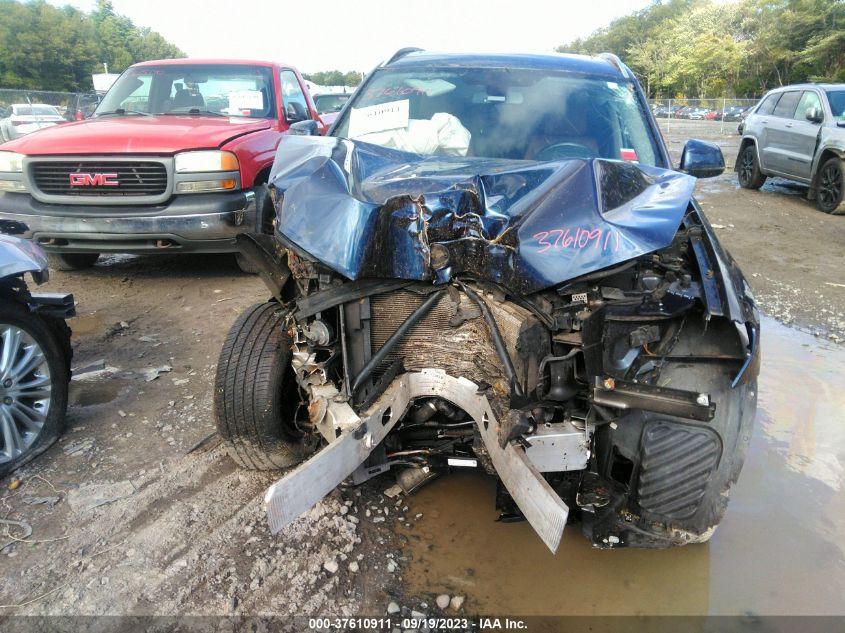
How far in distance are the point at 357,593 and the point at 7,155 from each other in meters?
4.88

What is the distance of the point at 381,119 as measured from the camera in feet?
11.2

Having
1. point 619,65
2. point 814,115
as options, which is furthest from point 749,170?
point 619,65

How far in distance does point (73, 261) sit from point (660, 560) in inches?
227

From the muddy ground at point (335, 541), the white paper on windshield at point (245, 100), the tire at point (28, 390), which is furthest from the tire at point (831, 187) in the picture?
the tire at point (28, 390)

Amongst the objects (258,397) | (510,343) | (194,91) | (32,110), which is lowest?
(258,397)

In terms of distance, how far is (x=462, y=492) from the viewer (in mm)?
2861

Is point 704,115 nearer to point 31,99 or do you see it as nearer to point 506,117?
point 31,99

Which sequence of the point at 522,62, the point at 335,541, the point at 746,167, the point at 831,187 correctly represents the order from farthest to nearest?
the point at 746,167 < the point at 831,187 < the point at 522,62 < the point at 335,541

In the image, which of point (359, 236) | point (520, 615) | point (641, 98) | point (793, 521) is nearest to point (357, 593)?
point (520, 615)

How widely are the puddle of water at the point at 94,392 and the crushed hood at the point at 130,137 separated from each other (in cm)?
202

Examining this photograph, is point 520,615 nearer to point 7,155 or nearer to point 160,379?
point 160,379

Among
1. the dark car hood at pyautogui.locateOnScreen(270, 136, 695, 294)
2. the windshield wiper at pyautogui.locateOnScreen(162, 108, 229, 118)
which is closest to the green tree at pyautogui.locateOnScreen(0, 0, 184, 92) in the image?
the windshield wiper at pyautogui.locateOnScreen(162, 108, 229, 118)

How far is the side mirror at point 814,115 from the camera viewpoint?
9.05m

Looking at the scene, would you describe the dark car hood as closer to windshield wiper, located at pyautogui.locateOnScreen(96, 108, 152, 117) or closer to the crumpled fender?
the crumpled fender
